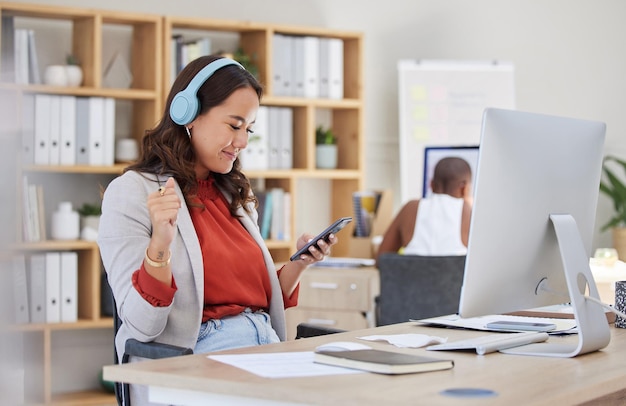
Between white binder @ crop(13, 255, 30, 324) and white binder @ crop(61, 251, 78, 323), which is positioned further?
white binder @ crop(61, 251, 78, 323)

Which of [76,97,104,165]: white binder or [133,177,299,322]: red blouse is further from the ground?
[76,97,104,165]: white binder

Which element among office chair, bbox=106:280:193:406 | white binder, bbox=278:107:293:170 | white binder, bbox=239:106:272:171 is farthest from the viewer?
white binder, bbox=278:107:293:170

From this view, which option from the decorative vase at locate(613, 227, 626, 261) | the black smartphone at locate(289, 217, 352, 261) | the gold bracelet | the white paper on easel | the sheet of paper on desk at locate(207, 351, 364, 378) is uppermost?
the white paper on easel

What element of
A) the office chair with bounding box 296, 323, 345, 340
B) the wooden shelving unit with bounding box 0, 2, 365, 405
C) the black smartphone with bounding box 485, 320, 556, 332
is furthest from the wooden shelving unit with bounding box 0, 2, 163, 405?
the black smartphone with bounding box 485, 320, 556, 332

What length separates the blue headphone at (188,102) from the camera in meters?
2.29

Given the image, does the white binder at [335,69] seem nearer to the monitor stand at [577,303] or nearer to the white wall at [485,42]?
the white wall at [485,42]

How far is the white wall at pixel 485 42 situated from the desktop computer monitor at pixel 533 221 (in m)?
3.45

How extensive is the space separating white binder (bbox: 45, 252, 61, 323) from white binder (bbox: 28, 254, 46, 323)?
2 centimetres

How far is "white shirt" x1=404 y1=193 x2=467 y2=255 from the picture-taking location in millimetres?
4305

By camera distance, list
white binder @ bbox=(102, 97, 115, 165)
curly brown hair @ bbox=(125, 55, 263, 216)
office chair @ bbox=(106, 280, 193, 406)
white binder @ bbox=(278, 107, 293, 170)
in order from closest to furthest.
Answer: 1. office chair @ bbox=(106, 280, 193, 406)
2. curly brown hair @ bbox=(125, 55, 263, 216)
3. white binder @ bbox=(102, 97, 115, 165)
4. white binder @ bbox=(278, 107, 293, 170)

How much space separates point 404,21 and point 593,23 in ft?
4.74

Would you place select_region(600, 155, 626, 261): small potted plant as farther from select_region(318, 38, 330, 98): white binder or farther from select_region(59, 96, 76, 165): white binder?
select_region(59, 96, 76, 165): white binder

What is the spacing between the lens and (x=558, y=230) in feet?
6.49

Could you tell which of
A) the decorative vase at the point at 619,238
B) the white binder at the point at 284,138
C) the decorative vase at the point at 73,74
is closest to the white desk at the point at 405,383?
the decorative vase at the point at 73,74
